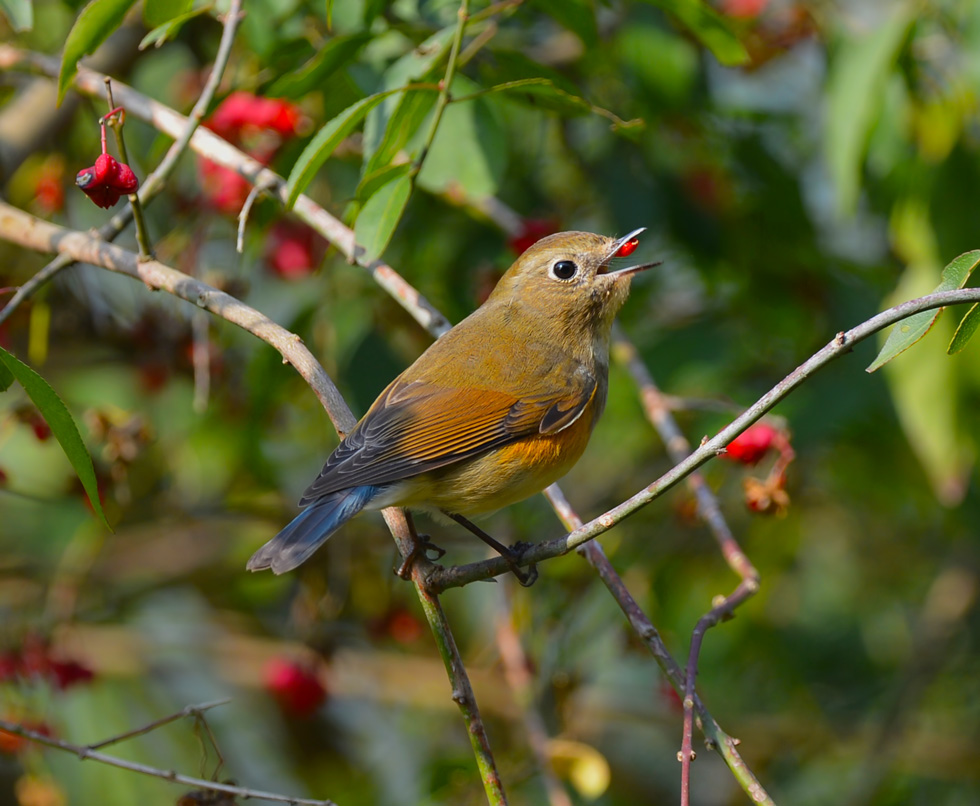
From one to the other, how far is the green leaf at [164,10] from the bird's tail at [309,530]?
4.06 ft

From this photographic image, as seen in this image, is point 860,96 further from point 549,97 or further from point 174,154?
point 174,154

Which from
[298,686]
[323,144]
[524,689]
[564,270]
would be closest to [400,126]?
[323,144]

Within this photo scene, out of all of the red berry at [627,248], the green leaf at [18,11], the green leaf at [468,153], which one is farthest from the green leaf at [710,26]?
the green leaf at [18,11]

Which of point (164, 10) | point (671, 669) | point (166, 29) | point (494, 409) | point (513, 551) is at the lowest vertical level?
point (671, 669)

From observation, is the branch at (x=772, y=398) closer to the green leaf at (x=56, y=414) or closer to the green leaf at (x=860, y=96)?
the green leaf at (x=56, y=414)

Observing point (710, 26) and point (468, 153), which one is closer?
point (710, 26)

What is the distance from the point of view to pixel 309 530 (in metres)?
2.66

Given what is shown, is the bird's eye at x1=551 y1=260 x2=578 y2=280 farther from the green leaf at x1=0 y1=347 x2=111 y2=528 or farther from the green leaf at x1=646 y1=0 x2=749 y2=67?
the green leaf at x1=0 y1=347 x2=111 y2=528

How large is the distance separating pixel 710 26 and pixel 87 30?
152cm

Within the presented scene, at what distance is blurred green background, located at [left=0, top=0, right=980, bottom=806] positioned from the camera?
3.50m

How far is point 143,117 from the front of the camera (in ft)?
10.2

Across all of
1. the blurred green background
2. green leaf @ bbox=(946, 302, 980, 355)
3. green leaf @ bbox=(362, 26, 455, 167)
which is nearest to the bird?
the blurred green background

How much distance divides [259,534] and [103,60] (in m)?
2.06

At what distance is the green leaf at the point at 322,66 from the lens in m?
2.72
